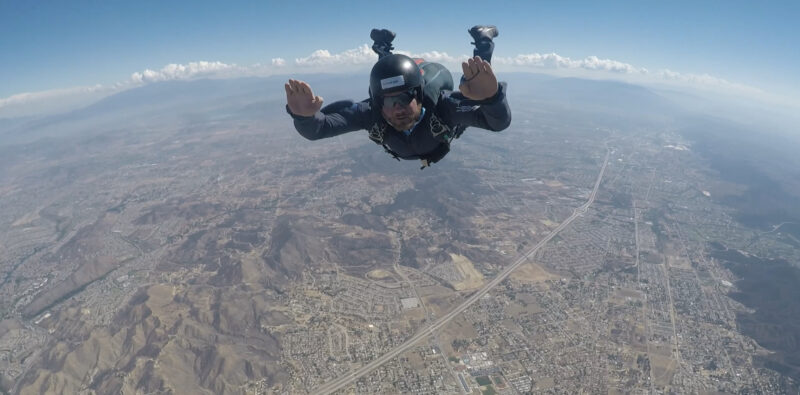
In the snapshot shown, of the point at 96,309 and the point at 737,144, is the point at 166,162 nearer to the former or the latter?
the point at 96,309

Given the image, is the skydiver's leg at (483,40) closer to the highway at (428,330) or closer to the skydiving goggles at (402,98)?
the skydiving goggles at (402,98)

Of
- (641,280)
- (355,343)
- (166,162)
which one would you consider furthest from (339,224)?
(166,162)

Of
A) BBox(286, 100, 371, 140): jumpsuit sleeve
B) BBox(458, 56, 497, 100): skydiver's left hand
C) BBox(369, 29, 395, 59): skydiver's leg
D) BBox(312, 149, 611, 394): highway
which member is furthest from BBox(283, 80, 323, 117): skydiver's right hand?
BBox(312, 149, 611, 394): highway

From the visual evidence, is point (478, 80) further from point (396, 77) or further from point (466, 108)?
point (396, 77)

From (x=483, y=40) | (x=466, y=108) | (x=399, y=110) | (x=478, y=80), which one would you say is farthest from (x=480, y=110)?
(x=483, y=40)

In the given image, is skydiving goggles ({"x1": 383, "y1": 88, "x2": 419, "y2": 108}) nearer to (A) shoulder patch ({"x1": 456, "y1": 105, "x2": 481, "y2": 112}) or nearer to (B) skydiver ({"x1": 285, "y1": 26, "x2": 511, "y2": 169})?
(B) skydiver ({"x1": 285, "y1": 26, "x2": 511, "y2": 169})

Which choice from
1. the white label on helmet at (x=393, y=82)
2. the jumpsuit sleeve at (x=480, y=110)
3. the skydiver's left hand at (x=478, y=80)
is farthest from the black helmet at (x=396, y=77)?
the skydiver's left hand at (x=478, y=80)
